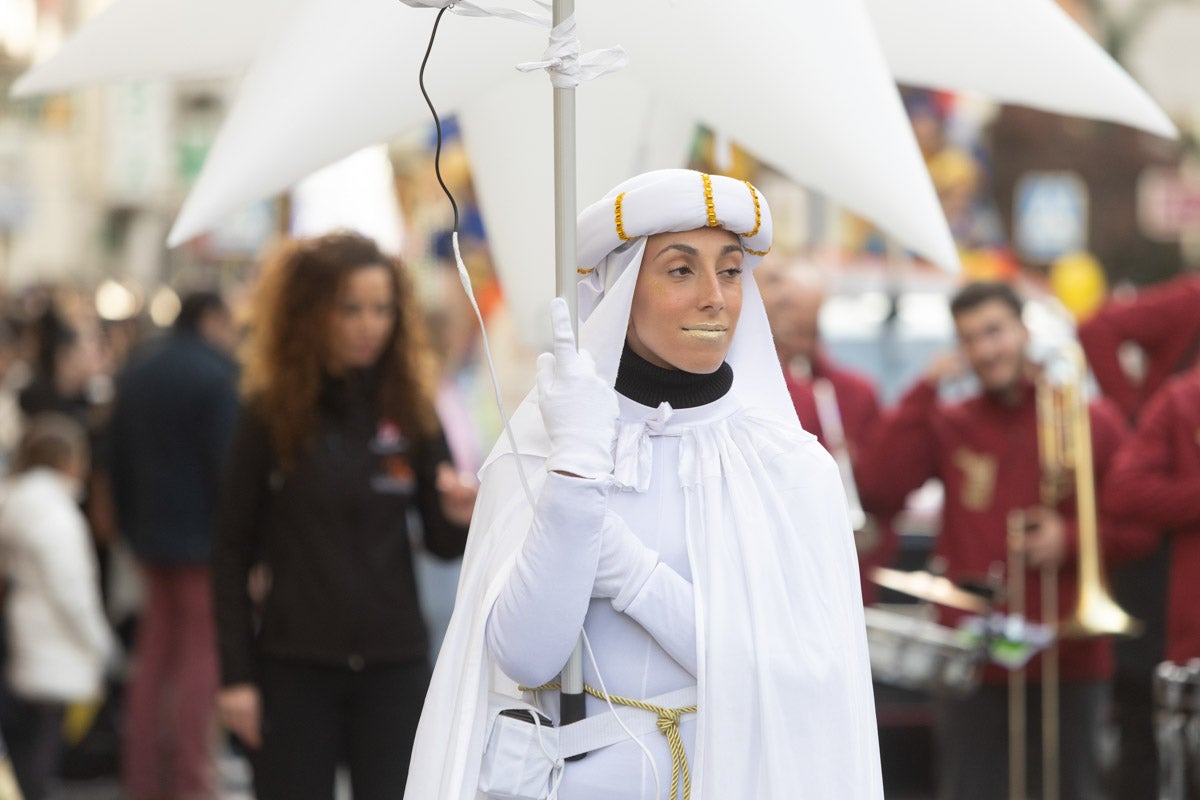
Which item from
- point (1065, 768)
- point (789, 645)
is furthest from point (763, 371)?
point (1065, 768)

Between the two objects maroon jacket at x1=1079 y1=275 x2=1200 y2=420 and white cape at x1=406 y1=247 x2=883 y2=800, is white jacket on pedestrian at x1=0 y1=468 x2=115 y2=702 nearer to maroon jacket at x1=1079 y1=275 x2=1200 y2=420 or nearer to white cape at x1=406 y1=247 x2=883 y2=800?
maroon jacket at x1=1079 y1=275 x2=1200 y2=420

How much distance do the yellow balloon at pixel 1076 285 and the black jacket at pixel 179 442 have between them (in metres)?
12.9

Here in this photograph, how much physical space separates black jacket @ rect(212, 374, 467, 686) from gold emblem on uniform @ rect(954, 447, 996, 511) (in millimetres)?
2181

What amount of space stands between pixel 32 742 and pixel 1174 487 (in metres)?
4.53

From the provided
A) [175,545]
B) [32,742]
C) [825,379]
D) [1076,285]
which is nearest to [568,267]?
[825,379]

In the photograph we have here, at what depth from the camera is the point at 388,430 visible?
17.7 feet

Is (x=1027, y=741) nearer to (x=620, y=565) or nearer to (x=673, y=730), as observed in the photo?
(x=673, y=730)

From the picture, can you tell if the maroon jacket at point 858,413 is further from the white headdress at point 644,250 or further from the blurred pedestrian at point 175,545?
the white headdress at point 644,250

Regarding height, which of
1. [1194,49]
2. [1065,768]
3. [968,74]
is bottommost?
[1065,768]

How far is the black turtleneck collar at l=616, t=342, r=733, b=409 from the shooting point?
11.9 feet

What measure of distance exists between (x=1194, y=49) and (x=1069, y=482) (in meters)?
24.4

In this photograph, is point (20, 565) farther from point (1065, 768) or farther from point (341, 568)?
point (1065, 768)

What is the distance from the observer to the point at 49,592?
8117 mm

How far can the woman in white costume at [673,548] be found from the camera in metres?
3.36
